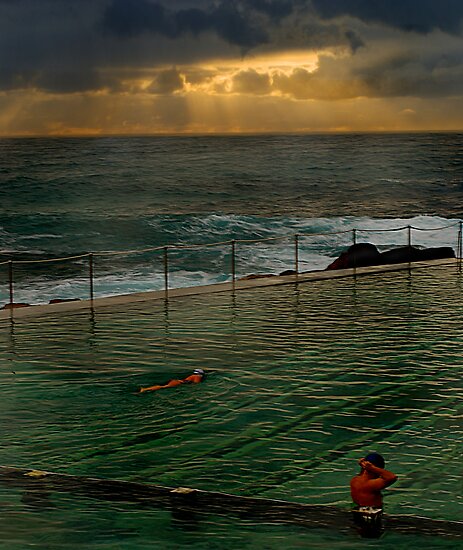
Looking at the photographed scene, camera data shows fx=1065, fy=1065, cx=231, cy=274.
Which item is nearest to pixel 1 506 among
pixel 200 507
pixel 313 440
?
pixel 200 507

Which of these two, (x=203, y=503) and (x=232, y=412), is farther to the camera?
(x=232, y=412)

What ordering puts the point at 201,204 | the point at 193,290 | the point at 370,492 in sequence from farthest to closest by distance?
1. the point at 201,204
2. the point at 193,290
3. the point at 370,492

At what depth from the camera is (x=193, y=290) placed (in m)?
20.6

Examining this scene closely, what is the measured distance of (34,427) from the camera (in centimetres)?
1072

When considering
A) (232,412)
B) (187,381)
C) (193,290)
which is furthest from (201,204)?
(232,412)

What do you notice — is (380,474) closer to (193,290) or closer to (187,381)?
(187,381)

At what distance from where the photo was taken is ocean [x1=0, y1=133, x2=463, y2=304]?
164 feet

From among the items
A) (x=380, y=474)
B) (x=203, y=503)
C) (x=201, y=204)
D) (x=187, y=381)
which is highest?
(x=201, y=204)

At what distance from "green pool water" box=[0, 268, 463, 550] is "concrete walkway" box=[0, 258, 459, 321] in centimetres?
77

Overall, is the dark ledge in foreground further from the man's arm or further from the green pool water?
the man's arm

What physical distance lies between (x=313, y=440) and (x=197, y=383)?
2657 mm

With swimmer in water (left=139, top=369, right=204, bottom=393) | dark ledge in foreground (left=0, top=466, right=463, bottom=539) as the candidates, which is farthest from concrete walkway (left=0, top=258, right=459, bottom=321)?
dark ledge in foreground (left=0, top=466, right=463, bottom=539)

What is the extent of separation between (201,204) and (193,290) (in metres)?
62.8

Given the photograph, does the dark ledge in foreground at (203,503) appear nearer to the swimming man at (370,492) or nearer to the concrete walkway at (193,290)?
the swimming man at (370,492)
